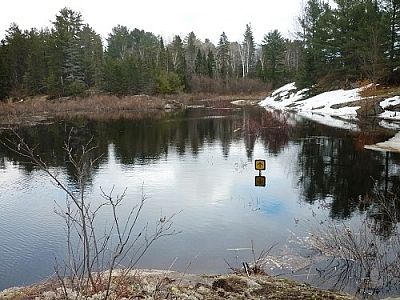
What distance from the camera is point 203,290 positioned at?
546 cm

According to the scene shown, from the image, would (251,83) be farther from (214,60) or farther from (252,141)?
(252,141)

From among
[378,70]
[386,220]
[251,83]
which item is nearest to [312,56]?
[378,70]

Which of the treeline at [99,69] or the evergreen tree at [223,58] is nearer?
the treeline at [99,69]

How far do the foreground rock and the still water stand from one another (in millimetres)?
1429

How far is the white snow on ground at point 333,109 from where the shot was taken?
2542 centimetres

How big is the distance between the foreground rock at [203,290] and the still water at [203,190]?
143cm

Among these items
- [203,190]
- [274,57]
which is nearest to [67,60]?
[274,57]

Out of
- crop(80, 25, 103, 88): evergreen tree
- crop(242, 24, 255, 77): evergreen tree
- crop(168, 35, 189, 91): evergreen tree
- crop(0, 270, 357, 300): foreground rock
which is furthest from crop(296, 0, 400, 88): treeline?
crop(242, 24, 255, 77): evergreen tree

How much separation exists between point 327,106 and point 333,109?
5.43 feet

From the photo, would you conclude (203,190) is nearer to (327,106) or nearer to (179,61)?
(327,106)

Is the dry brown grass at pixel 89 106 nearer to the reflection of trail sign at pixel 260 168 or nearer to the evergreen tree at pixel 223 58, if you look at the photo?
the evergreen tree at pixel 223 58

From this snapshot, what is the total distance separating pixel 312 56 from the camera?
4638cm

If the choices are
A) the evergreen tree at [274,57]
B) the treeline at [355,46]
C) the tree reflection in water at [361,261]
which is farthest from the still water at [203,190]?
the evergreen tree at [274,57]

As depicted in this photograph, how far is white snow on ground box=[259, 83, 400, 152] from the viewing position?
25.4 meters
